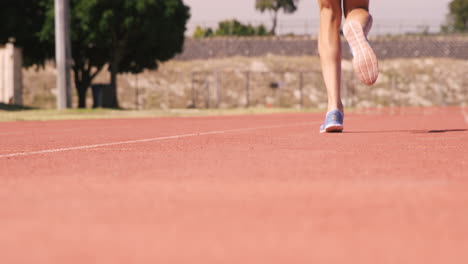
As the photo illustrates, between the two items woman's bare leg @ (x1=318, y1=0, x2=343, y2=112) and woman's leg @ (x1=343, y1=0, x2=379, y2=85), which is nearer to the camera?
woman's leg @ (x1=343, y1=0, x2=379, y2=85)

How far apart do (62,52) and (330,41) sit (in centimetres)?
1606

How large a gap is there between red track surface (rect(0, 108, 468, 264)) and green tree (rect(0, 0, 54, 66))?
27.4 meters

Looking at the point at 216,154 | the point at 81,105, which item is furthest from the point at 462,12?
the point at 216,154

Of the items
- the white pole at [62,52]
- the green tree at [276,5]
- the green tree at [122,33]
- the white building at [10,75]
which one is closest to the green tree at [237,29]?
the green tree at [276,5]

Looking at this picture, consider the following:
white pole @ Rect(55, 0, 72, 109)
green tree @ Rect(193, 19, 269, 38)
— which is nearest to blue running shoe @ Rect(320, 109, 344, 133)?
white pole @ Rect(55, 0, 72, 109)

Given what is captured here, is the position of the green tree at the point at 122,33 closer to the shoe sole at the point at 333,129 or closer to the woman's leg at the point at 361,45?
the shoe sole at the point at 333,129

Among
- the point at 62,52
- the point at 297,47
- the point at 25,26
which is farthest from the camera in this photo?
the point at 297,47

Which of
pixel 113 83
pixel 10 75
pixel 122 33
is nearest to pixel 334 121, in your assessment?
pixel 10 75

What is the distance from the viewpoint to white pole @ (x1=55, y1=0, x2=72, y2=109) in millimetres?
21484

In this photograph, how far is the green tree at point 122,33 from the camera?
3181 centimetres

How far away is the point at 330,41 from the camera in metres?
6.78

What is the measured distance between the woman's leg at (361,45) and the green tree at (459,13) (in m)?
91.7

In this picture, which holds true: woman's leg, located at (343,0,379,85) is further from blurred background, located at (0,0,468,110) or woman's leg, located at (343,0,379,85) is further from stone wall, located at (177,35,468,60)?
stone wall, located at (177,35,468,60)

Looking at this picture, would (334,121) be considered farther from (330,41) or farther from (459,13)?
(459,13)
